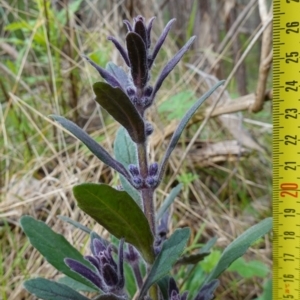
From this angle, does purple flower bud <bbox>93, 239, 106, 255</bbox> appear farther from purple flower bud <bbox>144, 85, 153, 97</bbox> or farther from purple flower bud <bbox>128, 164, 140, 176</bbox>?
purple flower bud <bbox>144, 85, 153, 97</bbox>

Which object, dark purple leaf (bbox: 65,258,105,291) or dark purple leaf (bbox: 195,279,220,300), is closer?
dark purple leaf (bbox: 65,258,105,291)

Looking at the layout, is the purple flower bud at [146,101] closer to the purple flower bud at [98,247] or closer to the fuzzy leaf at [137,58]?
the fuzzy leaf at [137,58]

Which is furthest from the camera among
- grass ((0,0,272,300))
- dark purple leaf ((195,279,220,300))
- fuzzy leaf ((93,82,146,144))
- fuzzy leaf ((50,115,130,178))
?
grass ((0,0,272,300))

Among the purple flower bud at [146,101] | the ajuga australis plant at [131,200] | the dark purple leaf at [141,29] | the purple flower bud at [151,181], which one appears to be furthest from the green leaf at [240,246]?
the dark purple leaf at [141,29]

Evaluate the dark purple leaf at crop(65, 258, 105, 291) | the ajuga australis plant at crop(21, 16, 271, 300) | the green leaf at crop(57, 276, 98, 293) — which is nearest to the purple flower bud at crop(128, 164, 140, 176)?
the ajuga australis plant at crop(21, 16, 271, 300)

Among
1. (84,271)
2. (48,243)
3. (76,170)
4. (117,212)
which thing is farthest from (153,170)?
(76,170)

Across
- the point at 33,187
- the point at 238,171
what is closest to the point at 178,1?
the point at 238,171
